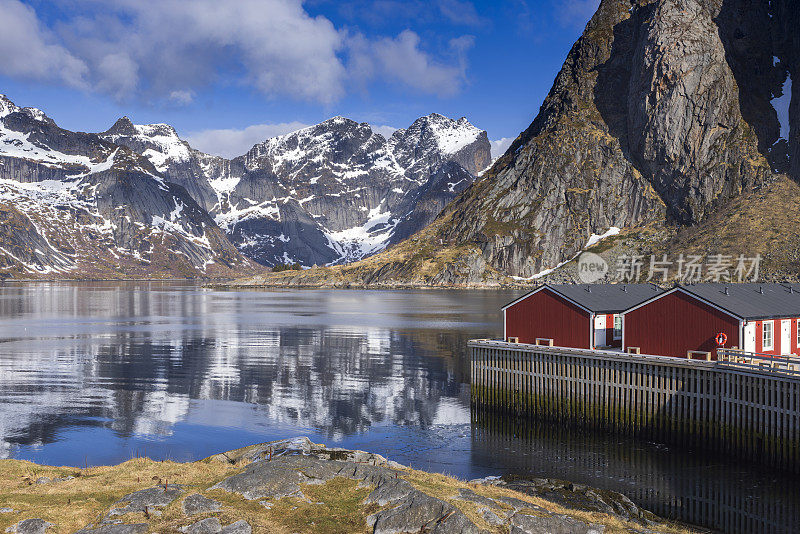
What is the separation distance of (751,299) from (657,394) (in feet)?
41.1

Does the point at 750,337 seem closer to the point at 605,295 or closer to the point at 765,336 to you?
the point at 765,336

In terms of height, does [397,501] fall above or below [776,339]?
below

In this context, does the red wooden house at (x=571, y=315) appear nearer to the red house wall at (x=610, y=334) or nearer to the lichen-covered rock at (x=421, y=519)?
the red house wall at (x=610, y=334)

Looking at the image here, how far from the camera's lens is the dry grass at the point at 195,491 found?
21141mm

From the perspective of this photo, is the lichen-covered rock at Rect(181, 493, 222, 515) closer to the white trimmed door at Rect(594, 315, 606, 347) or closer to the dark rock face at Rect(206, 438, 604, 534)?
the dark rock face at Rect(206, 438, 604, 534)

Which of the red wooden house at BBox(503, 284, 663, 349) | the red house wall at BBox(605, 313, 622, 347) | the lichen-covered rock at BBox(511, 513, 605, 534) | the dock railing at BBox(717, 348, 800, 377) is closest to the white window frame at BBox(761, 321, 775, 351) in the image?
the dock railing at BBox(717, 348, 800, 377)

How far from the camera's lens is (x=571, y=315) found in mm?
55594

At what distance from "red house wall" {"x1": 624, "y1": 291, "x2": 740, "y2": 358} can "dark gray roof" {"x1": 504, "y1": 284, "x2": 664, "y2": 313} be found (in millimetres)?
2605

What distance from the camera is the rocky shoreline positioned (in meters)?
21.0

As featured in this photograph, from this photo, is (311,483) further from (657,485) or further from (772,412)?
(772,412)

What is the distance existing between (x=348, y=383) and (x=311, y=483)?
1813 inches

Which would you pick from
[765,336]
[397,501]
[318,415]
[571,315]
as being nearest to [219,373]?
[318,415]

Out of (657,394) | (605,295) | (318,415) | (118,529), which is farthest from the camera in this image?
(605,295)

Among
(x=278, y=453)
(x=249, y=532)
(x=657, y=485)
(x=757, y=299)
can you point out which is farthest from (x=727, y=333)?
(x=249, y=532)
